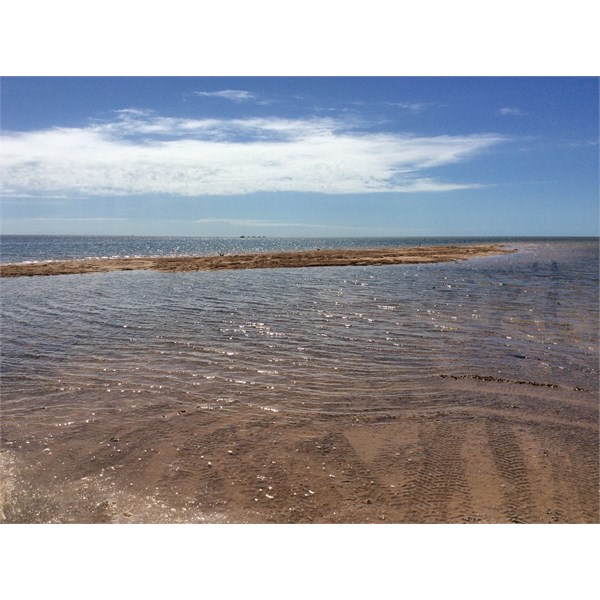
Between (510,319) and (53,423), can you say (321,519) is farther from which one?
(510,319)

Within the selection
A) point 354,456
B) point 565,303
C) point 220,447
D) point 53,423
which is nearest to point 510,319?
point 565,303

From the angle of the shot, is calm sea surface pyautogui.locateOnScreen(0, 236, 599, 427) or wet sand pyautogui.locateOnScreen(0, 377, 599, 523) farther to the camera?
calm sea surface pyautogui.locateOnScreen(0, 236, 599, 427)

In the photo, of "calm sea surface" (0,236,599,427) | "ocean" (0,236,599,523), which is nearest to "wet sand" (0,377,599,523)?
"ocean" (0,236,599,523)

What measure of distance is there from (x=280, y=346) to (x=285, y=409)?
13.4ft

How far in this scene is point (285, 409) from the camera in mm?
7730

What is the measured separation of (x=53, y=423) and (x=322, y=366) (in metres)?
5.40

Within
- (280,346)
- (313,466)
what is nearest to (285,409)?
(313,466)

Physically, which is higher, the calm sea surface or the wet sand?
the calm sea surface

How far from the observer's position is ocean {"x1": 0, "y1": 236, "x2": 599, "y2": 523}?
5223mm

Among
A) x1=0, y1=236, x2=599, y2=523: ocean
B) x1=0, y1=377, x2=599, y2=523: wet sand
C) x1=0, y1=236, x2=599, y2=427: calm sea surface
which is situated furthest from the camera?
x1=0, y1=236, x2=599, y2=427: calm sea surface

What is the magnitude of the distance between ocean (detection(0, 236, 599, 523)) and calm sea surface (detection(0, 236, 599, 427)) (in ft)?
0.22

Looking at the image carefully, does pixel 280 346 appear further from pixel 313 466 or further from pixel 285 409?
pixel 313 466

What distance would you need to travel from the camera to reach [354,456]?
6148 millimetres

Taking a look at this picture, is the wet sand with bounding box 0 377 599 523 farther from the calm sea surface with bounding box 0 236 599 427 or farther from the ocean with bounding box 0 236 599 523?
the calm sea surface with bounding box 0 236 599 427
